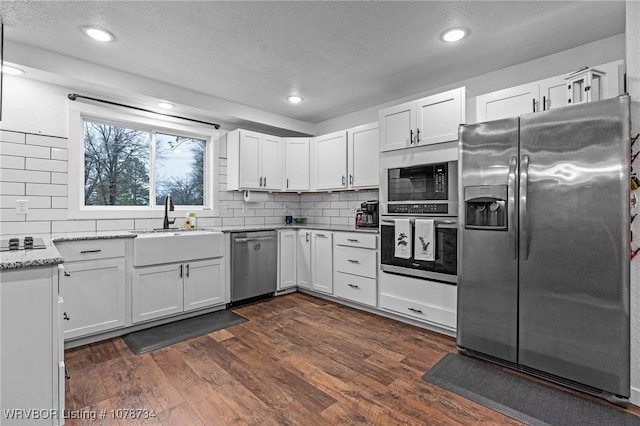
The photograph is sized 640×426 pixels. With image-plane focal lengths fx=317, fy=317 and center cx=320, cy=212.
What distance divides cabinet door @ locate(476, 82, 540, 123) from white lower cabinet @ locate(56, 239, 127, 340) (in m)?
3.38

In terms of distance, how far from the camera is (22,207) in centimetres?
276

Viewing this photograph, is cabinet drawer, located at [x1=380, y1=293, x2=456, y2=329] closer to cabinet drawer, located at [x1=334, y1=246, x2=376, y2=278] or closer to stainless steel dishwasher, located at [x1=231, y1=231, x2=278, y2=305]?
cabinet drawer, located at [x1=334, y1=246, x2=376, y2=278]

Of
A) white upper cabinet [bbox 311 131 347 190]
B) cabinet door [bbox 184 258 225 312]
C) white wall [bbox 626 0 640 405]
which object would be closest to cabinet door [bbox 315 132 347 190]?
white upper cabinet [bbox 311 131 347 190]

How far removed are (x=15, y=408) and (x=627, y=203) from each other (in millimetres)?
3252

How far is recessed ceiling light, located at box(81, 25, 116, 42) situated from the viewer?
2301mm

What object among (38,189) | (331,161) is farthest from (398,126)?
→ (38,189)

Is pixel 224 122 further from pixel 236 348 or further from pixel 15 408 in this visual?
pixel 15 408

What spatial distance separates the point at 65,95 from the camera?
3.02 m

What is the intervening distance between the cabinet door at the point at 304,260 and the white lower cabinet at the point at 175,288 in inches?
43.7

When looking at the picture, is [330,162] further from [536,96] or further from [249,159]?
[536,96]

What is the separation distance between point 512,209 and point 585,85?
94 centimetres

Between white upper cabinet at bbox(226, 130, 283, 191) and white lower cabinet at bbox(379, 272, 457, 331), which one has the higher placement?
white upper cabinet at bbox(226, 130, 283, 191)

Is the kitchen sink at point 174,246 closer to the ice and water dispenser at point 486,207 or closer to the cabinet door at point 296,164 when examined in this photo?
the cabinet door at point 296,164

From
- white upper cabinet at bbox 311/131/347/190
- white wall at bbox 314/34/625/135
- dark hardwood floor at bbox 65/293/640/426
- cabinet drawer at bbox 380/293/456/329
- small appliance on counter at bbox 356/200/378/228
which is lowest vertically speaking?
dark hardwood floor at bbox 65/293/640/426
